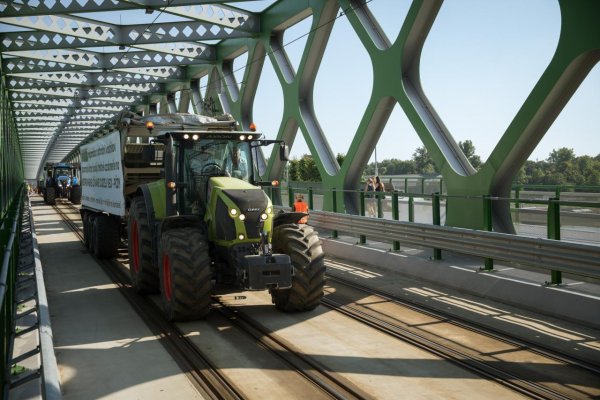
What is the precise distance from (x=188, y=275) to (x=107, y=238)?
6915 millimetres

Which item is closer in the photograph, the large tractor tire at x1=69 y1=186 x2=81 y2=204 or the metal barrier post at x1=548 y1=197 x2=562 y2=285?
the metal barrier post at x1=548 y1=197 x2=562 y2=285

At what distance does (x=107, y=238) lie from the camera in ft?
44.6

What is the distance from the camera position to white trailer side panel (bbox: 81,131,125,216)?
12.6 m

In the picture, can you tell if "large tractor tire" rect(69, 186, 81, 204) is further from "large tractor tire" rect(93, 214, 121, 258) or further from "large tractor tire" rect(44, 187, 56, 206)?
"large tractor tire" rect(93, 214, 121, 258)

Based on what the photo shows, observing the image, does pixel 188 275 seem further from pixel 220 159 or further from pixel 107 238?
pixel 107 238

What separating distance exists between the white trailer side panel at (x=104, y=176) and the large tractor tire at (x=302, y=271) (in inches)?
213

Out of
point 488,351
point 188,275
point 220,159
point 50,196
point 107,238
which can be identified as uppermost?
point 220,159

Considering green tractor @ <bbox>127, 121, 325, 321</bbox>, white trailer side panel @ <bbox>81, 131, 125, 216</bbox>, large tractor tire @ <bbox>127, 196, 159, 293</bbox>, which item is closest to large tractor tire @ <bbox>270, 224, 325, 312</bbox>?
green tractor @ <bbox>127, 121, 325, 321</bbox>

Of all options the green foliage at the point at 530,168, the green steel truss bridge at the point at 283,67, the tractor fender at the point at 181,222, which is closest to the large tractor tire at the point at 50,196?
the green steel truss bridge at the point at 283,67

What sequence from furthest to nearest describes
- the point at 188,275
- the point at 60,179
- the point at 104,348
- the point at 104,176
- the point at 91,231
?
the point at 60,179 → the point at 91,231 → the point at 104,176 → the point at 188,275 → the point at 104,348

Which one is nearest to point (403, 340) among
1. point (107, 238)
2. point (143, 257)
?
point (143, 257)

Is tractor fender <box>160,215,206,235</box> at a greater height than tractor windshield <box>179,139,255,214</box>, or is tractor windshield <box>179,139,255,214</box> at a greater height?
tractor windshield <box>179,139,255,214</box>

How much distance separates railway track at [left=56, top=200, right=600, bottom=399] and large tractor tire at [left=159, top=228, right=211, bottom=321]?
11.8 inches

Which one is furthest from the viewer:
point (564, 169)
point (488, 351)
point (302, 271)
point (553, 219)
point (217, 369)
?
point (564, 169)
